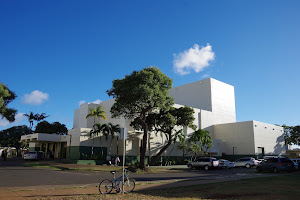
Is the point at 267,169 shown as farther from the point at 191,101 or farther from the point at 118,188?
the point at 191,101

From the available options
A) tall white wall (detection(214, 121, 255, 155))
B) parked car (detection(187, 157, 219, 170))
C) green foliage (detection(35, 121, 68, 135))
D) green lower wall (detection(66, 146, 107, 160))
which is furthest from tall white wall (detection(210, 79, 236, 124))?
green foliage (detection(35, 121, 68, 135))

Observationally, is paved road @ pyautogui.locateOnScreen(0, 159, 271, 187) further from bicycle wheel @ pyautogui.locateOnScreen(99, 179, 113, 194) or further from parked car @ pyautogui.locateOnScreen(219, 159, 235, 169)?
parked car @ pyautogui.locateOnScreen(219, 159, 235, 169)

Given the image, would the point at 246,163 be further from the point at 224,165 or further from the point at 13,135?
the point at 13,135

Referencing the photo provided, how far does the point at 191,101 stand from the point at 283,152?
22.8 meters

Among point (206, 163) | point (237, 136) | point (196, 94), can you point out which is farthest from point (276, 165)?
point (196, 94)

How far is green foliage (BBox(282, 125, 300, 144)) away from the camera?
57141 mm

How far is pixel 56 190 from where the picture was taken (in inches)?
444

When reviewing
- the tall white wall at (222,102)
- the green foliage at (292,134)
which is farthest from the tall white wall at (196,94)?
the green foliage at (292,134)

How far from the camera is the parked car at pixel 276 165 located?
2525 centimetres

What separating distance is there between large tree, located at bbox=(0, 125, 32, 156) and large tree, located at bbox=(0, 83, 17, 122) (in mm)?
44820

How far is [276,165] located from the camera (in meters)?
25.4

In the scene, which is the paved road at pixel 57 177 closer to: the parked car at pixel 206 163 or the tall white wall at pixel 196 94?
the parked car at pixel 206 163

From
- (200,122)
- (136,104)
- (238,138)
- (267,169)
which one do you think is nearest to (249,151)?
(238,138)

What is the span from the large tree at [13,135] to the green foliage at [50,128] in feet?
23.9
